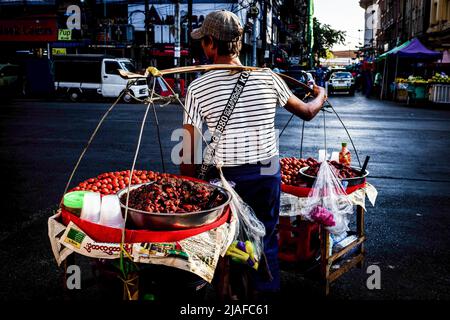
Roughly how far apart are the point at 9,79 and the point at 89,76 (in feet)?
18.4

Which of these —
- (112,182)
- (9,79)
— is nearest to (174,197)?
(112,182)

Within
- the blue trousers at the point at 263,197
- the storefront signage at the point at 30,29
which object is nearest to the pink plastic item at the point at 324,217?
the blue trousers at the point at 263,197

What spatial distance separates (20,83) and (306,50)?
6083 cm

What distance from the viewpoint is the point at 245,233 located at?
2760 millimetres

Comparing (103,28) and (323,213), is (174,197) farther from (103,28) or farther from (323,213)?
(103,28)

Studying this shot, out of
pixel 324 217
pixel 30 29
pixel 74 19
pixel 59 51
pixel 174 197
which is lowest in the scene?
pixel 324 217

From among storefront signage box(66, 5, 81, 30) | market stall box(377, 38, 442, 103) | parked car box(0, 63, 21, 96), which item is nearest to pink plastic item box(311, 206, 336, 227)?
market stall box(377, 38, 442, 103)

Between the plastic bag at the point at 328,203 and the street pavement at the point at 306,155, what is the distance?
0.57m

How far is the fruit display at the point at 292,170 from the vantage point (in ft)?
12.5

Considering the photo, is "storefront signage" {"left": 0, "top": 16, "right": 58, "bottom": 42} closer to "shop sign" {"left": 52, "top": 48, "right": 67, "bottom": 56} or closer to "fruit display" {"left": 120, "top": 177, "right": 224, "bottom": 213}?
"shop sign" {"left": 52, "top": 48, "right": 67, "bottom": 56}

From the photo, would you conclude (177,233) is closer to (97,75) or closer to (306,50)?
(97,75)

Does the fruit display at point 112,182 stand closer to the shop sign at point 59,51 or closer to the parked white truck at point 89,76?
the parked white truck at point 89,76

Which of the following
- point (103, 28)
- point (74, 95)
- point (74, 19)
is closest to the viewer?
point (74, 95)

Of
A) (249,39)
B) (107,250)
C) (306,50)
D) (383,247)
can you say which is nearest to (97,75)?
(249,39)
